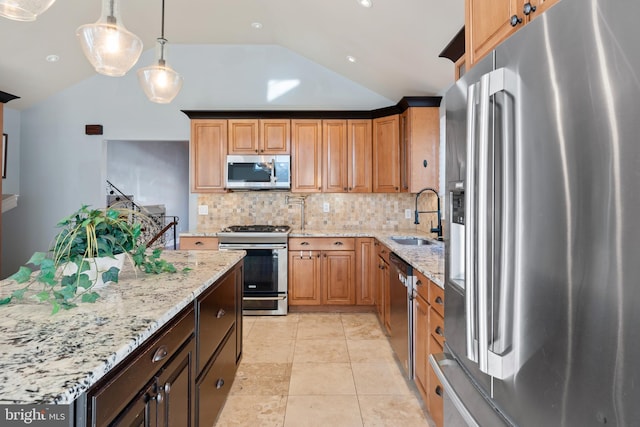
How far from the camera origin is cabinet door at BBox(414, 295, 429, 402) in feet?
6.32

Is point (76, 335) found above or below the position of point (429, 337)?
above

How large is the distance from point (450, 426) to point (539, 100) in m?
1.24

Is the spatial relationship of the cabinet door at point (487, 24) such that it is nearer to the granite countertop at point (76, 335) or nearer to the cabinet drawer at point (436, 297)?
the cabinet drawer at point (436, 297)

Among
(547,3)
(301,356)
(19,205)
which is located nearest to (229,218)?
(301,356)

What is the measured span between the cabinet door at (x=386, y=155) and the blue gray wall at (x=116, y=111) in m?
0.70

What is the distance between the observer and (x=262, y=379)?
245 centimetres

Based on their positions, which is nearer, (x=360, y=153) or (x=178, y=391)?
(x=178, y=391)

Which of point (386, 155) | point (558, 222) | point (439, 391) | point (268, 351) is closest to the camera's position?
point (558, 222)

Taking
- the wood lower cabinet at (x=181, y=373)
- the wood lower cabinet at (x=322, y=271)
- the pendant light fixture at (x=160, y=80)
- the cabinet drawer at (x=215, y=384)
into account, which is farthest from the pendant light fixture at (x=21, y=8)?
the wood lower cabinet at (x=322, y=271)

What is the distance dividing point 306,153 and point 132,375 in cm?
349

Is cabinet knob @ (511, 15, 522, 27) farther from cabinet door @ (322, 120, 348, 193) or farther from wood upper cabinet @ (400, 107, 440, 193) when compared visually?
cabinet door @ (322, 120, 348, 193)

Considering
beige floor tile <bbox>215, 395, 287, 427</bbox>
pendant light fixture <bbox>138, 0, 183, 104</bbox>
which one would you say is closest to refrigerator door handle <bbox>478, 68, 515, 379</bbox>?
beige floor tile <bbox>215, 395, 287, 427</bbox>

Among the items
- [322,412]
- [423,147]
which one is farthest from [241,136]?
[322,412]

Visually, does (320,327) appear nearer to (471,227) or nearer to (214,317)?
(214,317)
